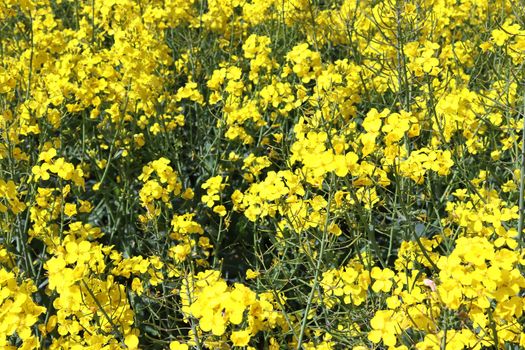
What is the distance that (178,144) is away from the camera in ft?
11.9

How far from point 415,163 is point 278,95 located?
142 cm

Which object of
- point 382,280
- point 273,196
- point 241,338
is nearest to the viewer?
point 241,338

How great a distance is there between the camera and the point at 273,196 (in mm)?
2322

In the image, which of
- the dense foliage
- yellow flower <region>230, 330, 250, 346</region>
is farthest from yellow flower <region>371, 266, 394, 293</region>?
yellow flower <region>230, 330, 250, 346</region>

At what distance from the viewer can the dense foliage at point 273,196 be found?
68.9 inches

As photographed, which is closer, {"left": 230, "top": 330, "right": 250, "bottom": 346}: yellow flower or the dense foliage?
{"left": 230, "top": 330, "right": 250, "bottom": 346}: yellow flower

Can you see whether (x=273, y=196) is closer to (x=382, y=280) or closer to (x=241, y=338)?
(x=382, y=280)

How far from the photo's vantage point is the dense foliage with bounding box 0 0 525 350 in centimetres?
175

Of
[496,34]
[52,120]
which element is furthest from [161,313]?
[496,34]

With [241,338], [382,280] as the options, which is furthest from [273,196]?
[241,338]

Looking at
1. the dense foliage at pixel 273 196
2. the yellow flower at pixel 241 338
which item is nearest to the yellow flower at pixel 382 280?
the dense foliage at pixel 273 196

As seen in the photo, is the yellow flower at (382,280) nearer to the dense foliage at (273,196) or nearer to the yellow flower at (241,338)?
the dense foliage at (273,196)

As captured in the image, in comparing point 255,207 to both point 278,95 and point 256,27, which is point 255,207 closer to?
point 278,95

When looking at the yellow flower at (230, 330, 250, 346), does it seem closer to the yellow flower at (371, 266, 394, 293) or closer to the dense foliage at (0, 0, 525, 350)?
the dense foliage at (0, 0, 525, 350)
